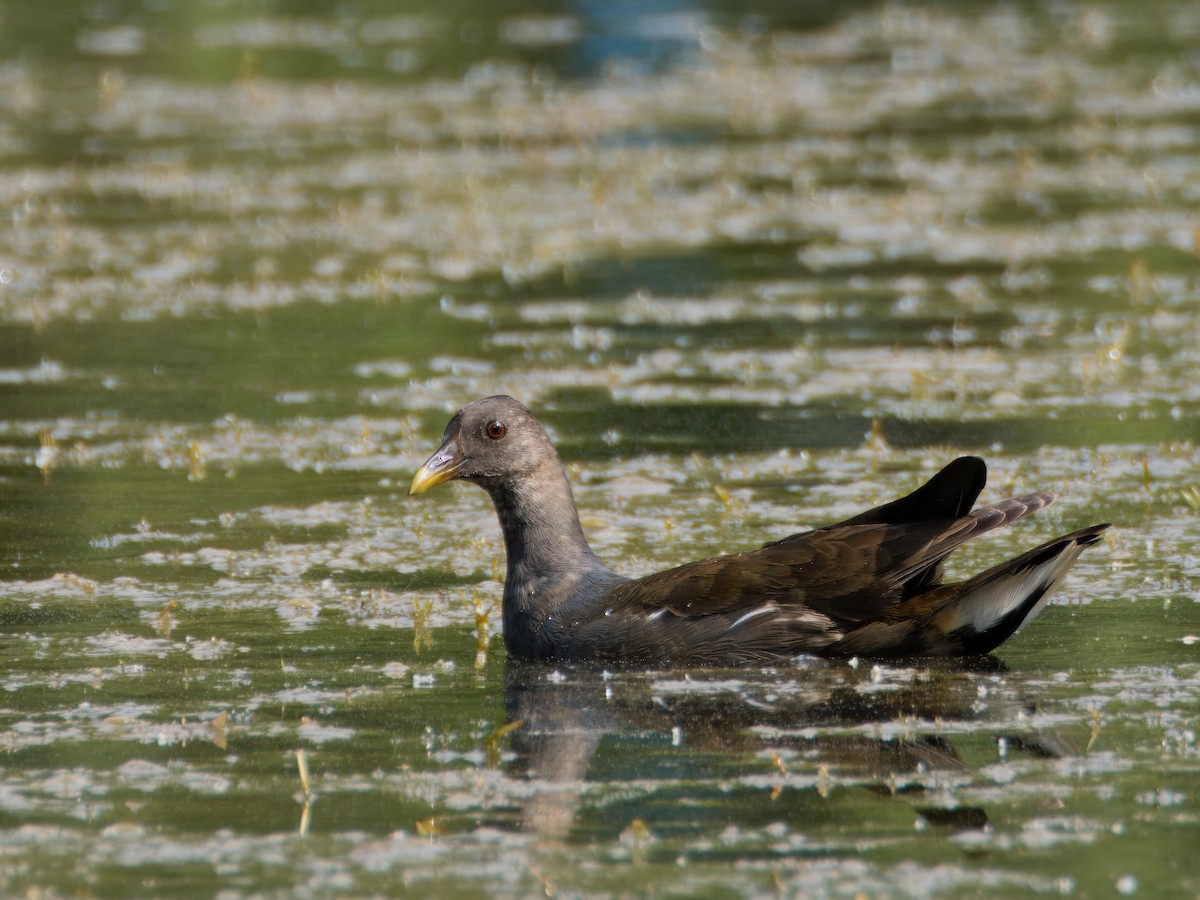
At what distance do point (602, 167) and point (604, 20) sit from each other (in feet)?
28.7

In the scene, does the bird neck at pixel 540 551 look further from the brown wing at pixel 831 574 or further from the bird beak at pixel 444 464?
the brown wing at pixel 831 574

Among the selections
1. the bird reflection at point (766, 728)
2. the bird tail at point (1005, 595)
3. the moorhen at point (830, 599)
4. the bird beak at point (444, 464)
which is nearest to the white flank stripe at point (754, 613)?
the moorhen at point (830, 599)

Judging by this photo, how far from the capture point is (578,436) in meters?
10.2

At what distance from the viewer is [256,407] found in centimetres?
1096

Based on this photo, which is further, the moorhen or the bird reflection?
the moorhen

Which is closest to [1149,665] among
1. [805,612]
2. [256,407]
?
[805,612]

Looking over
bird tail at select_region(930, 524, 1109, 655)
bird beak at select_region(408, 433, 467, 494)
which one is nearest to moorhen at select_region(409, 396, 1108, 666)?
bird tail at select_region(930, 524, 1109, 655)

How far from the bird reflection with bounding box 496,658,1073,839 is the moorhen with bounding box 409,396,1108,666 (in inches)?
3.8

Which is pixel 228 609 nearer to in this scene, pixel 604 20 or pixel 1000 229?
pixel 1000 229

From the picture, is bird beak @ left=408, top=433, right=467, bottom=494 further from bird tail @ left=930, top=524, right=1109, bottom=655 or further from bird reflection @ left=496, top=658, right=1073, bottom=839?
bird tail @ left=930, top=524, right=1109, bottom=655

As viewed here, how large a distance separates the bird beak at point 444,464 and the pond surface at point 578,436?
1.48 ft

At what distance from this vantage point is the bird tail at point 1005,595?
6.71 m

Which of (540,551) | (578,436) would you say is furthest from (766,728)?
(578,436)

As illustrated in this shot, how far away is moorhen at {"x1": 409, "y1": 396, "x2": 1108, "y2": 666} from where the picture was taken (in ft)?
22.6
